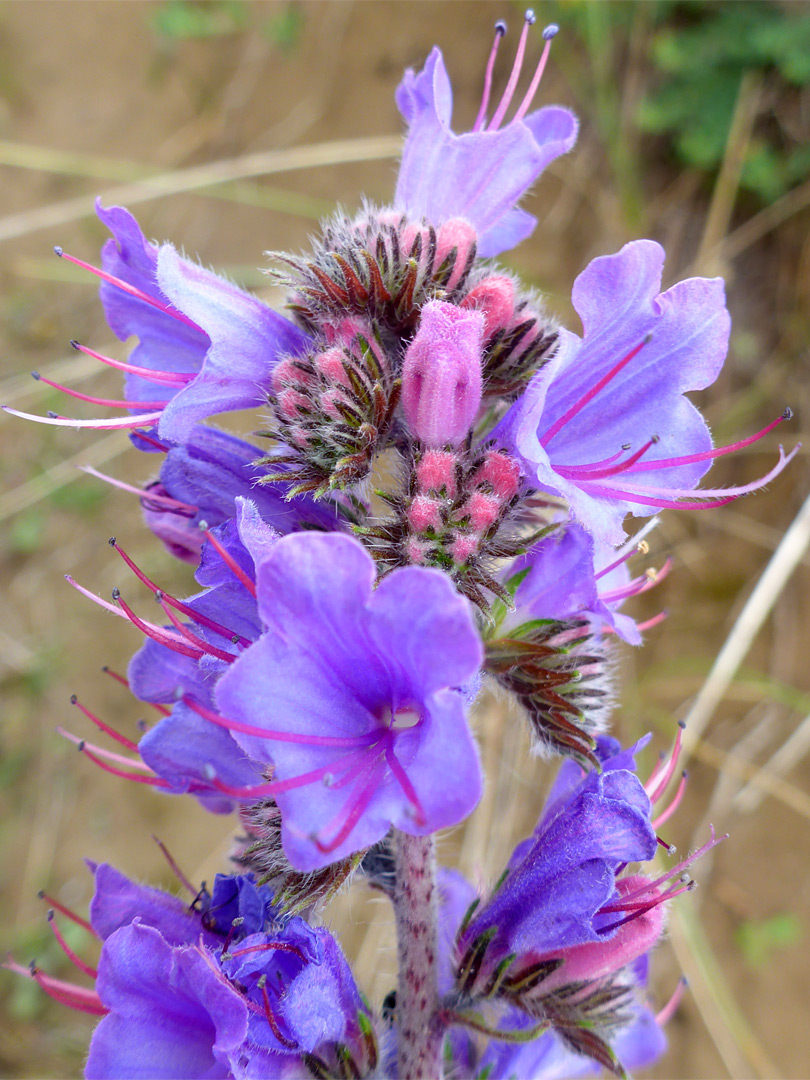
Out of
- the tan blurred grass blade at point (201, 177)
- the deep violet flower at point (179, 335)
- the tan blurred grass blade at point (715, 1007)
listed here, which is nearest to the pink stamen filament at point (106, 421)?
the deep violet flower at point (179, 335)

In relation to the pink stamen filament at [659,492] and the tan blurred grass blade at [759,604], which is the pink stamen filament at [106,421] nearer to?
the pink stamen filament at [659,492]

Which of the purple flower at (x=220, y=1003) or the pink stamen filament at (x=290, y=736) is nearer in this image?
the pink stamen filament at (x=290, y=736)

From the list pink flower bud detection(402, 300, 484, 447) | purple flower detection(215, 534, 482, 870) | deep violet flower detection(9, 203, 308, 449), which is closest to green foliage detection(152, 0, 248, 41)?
deep violet flower detection(9, 203, 308, 449)

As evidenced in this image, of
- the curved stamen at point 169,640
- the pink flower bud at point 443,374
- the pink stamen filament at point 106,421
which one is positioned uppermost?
the pink flower bud at point 443,374

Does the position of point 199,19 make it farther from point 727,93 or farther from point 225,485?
point 225,485

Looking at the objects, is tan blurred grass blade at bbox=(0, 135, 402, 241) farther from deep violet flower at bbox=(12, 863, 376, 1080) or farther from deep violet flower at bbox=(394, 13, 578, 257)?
deep violet flower at bbox=(12, 863, 376, 1080)
